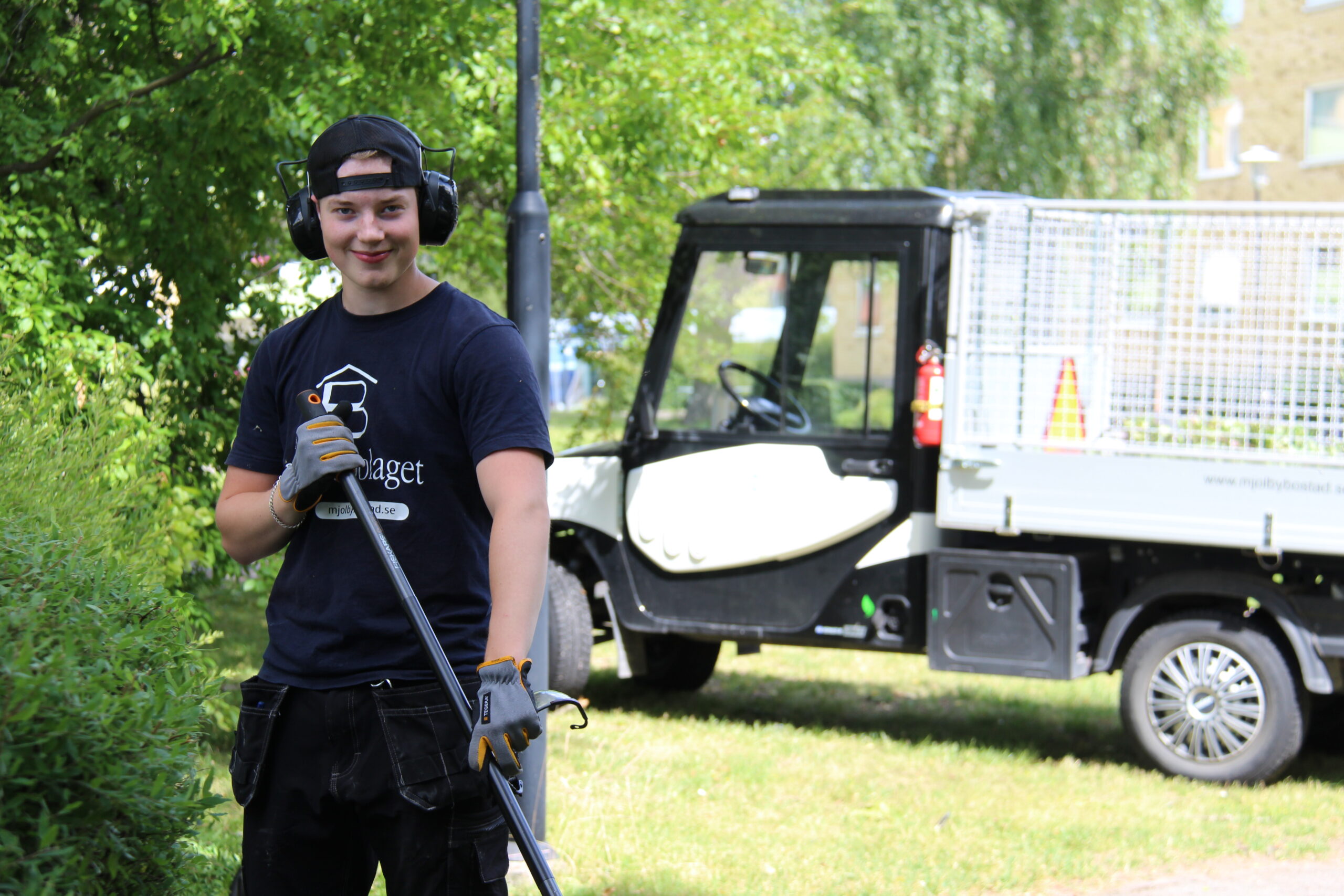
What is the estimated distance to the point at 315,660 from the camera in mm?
2439

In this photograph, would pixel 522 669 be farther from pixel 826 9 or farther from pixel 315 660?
pixel 826 9

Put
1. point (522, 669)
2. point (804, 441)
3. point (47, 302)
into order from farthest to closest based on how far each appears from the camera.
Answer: point (804, 441) → point (47, 302) → point (522, 669)

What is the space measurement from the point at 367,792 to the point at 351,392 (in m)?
0.69

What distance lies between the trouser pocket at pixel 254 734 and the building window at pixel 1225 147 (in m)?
29.1

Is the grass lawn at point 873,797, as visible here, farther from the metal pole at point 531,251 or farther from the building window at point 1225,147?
the building window at point 1225,147

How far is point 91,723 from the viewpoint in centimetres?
175

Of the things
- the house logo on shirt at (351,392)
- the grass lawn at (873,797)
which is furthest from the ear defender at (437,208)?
the grass lawn at (873,797)

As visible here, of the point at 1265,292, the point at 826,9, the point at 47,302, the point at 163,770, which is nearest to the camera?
the point at 163,770

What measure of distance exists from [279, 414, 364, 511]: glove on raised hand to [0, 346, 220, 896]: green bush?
0.30m

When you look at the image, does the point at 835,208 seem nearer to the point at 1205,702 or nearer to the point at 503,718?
the point at 1205,702

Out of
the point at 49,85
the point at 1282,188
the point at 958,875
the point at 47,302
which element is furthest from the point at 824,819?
the point at 1282,188

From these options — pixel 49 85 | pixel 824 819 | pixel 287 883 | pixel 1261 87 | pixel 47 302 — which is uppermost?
pixel 1261 87

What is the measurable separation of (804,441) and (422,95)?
2503 mm

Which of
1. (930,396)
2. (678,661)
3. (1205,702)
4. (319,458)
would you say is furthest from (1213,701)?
(319,458)
